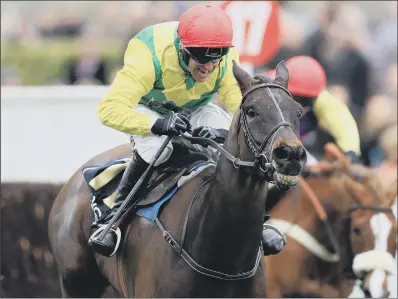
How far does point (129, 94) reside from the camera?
606cm

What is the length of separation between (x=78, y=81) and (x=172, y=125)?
7380 millimetres

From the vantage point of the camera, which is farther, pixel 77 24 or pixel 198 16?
pixel 77 24

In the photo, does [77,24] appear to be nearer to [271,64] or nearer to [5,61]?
[5,61]

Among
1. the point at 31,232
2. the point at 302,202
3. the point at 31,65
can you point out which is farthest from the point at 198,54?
the point at 31,65

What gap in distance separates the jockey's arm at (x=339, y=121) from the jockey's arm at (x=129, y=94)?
2.54m

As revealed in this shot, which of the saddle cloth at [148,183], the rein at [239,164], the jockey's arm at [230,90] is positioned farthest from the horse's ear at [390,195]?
the rein at [239,164]

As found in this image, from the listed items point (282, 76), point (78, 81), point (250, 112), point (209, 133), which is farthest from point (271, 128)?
point (78, 81)

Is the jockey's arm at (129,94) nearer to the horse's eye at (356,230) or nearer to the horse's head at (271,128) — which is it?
the horse's head at (271,128)

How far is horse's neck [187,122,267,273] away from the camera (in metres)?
5.63

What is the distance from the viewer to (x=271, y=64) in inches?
480

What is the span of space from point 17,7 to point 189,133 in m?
9.80

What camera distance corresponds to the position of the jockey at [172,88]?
5.86 m

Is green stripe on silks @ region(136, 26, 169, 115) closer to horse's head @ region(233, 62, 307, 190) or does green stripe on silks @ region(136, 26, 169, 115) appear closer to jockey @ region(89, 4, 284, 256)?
jockey @ region(89, 4, 284, 256)

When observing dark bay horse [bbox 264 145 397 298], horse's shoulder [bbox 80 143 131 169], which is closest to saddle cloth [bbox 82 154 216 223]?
horse's shoulder [bbox 80 143 131 169]
